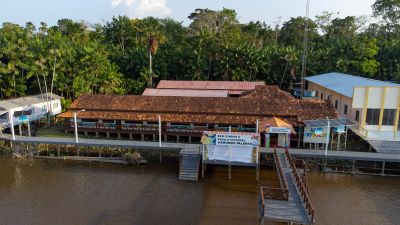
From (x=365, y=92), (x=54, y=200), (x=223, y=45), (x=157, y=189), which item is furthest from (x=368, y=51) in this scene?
(x=54, y=200)

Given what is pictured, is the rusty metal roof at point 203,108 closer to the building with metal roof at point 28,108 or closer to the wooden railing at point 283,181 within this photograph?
the building with metal roof at point 28,108

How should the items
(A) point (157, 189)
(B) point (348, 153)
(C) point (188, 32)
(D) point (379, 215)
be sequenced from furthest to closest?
(C) point (188, 32)
(B) point (348, 153)
(A) point (157, 189)
(D) point (379, 215)

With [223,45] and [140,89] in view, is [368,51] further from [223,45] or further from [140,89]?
[140,89]

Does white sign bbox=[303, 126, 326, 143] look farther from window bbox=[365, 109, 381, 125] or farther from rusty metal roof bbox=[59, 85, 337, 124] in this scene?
window bbox=[365, 109, 381, 125]

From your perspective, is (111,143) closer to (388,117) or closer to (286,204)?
(286,204)

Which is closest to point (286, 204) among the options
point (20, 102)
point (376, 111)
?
point (376, 111)

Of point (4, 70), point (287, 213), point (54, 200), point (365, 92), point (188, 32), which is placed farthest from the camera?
point (188, 32)

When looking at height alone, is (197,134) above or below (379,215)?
above
